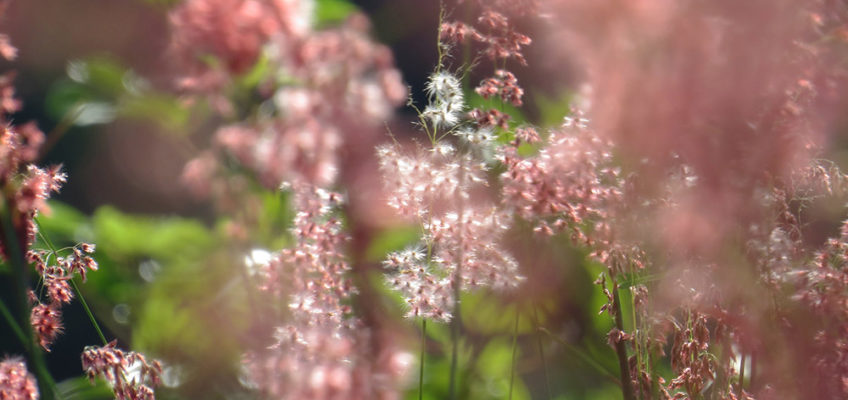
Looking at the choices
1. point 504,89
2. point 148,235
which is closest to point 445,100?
point 504,89

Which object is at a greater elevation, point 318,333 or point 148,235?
point 148,235

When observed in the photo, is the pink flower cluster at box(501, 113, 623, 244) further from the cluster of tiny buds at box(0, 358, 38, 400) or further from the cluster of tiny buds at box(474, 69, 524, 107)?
the cluster of tiny buds at box(0, 358, 38, 400)

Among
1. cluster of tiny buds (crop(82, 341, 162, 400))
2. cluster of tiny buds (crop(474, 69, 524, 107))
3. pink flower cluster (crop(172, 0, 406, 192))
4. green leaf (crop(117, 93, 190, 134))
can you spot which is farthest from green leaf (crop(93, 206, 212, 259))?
pink flower cluster (crop(172, 0, 406, 192))

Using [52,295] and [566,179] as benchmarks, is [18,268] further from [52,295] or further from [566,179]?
[566,179]

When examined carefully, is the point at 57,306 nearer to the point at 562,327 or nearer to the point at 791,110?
the point at 791,110

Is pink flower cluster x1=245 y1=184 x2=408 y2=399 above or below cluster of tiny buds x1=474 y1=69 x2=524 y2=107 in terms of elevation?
below

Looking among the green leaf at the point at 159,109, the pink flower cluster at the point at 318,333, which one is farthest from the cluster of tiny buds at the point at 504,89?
the green leaf at the point at 159,109

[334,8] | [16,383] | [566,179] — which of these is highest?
[334,8]

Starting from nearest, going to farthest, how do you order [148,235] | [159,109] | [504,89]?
[504,89] < [159,109] < [148,235]
